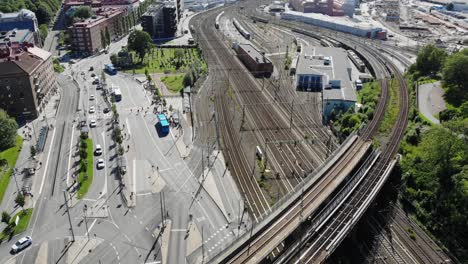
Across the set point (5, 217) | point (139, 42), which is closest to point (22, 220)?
point (5, 217)

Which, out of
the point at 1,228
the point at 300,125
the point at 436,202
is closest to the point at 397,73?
the point at 300,125

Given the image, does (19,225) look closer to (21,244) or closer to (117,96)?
(21,244)

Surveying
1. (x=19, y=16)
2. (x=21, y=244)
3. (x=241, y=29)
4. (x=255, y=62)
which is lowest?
(x=21, y=244)

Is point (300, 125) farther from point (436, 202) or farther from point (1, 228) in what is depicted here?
point (1, 228)

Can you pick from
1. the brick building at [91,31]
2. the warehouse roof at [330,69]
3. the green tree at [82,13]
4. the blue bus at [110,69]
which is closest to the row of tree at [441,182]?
the warehouse roof at [330,69]

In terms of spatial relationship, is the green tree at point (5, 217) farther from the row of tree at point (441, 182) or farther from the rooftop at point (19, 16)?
the rooftop at point (19, 16)

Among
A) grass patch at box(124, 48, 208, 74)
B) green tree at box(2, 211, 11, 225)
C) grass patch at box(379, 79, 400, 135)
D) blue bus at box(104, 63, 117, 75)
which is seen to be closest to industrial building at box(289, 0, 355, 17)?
grass patch at box(124, 48, 208, 74)
